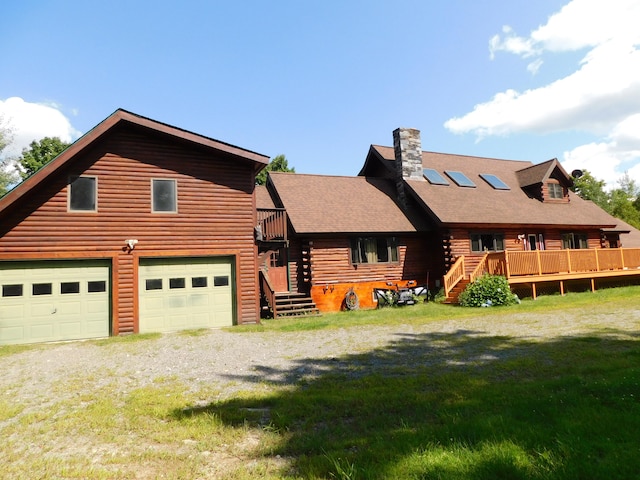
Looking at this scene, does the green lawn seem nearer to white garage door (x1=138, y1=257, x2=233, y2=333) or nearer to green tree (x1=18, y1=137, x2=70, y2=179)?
white garage door (x1=138, y1=257, x2=233, y2=333)

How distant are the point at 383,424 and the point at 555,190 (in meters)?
25.4

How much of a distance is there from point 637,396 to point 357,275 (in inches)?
566

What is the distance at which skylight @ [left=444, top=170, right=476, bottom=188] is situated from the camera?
23355mm

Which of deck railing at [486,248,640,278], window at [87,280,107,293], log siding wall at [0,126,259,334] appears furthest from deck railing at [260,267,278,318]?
deck railing at [486,248,640,278]

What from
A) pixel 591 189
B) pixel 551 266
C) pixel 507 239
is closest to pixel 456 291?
pixel 551 266

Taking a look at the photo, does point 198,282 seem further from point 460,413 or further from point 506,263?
point 506,263

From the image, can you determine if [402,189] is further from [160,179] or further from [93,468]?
[93,468]

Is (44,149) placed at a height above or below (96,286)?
above

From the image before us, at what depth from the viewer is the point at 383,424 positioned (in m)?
4.52

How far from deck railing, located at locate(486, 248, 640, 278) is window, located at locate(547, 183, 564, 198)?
17.7 feet

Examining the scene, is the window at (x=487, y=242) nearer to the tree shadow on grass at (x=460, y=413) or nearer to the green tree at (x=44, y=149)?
the tree shadow on grass at (x=460, y=413)

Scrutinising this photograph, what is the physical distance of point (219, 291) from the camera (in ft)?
45.6

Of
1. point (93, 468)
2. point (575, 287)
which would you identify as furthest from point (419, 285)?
point (93, 468)

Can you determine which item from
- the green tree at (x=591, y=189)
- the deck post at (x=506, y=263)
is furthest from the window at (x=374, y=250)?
the green tree at (x=591, y=189)
